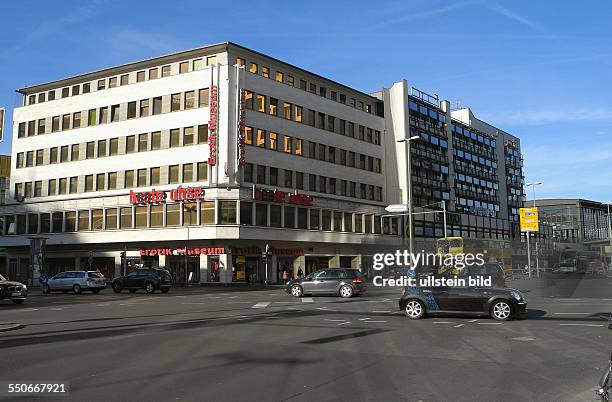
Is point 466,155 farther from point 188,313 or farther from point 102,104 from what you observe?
point 188,313

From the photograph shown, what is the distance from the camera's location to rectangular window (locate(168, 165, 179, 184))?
47.9 m

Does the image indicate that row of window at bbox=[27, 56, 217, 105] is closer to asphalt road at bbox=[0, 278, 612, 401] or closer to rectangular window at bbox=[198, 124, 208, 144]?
rectangular window at bbox=[198, 124, 208, 144]

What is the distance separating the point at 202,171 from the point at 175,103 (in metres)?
7.37

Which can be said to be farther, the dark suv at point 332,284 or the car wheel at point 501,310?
the dark suv at point 332,284

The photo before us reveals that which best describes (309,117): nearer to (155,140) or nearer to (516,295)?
(155,140)

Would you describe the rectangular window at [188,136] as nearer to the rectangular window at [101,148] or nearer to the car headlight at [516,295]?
the rectangular window at [101,148]

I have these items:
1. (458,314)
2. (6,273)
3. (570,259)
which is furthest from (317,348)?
(6,273)

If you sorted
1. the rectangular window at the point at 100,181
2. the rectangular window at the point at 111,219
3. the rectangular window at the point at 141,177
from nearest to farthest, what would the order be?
the rectangular window at the point at 141,177
the rectangular window at the point at 111,219
the rectangular window at the point at 100,181

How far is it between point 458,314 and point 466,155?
71.9 metres

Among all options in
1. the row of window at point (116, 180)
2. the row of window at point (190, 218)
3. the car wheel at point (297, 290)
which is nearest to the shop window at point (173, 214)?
the row of window at point (190, 218)

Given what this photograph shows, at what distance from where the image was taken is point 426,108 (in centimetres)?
7375

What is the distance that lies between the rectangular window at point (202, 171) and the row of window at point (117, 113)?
542 centimetres

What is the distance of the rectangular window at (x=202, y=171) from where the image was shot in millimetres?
46656

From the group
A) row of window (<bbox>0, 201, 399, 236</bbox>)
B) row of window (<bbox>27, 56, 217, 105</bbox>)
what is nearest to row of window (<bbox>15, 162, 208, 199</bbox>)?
row of window (<bbox>0, 201, 399, 236</bbox>)
